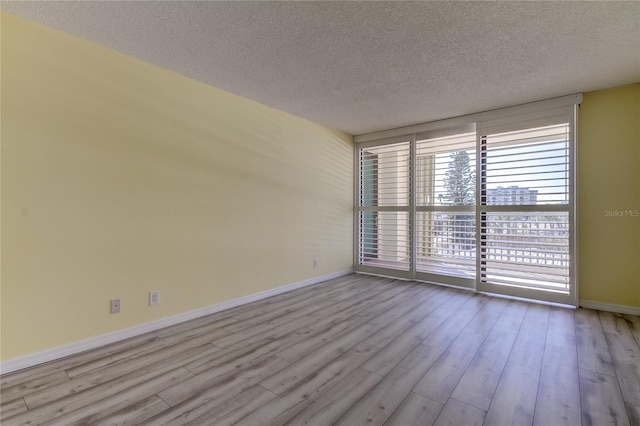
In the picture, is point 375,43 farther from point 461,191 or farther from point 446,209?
point 446,209

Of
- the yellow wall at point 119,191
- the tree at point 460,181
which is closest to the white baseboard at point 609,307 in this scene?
the tree at point 460,181

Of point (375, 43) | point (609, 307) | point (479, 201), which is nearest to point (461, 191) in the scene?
point (479, 201)

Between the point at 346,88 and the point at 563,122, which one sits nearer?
the point at 346,88

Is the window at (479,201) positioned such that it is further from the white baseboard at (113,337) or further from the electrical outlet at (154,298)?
the electrical outlet at (154,298)

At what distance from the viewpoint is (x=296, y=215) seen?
4086mm

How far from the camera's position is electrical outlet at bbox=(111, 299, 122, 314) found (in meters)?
2.41

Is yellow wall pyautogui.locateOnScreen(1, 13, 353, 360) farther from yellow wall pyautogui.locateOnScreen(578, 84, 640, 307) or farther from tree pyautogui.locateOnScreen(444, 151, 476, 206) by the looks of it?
yellow wall pyautogui.locateOnScreen(578, 84, 640, 307)

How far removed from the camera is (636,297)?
10.1 feet

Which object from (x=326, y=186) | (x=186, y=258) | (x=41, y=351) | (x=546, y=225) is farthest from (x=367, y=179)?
(x=41, y=351)

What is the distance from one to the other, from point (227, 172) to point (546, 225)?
3799 mm

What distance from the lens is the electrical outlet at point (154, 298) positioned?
2639 mm

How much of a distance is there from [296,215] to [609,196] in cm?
365

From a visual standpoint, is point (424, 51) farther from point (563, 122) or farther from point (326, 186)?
point (326, 186)

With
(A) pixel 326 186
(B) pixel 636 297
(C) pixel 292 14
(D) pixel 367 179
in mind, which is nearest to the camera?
(C) pixel 292 14
